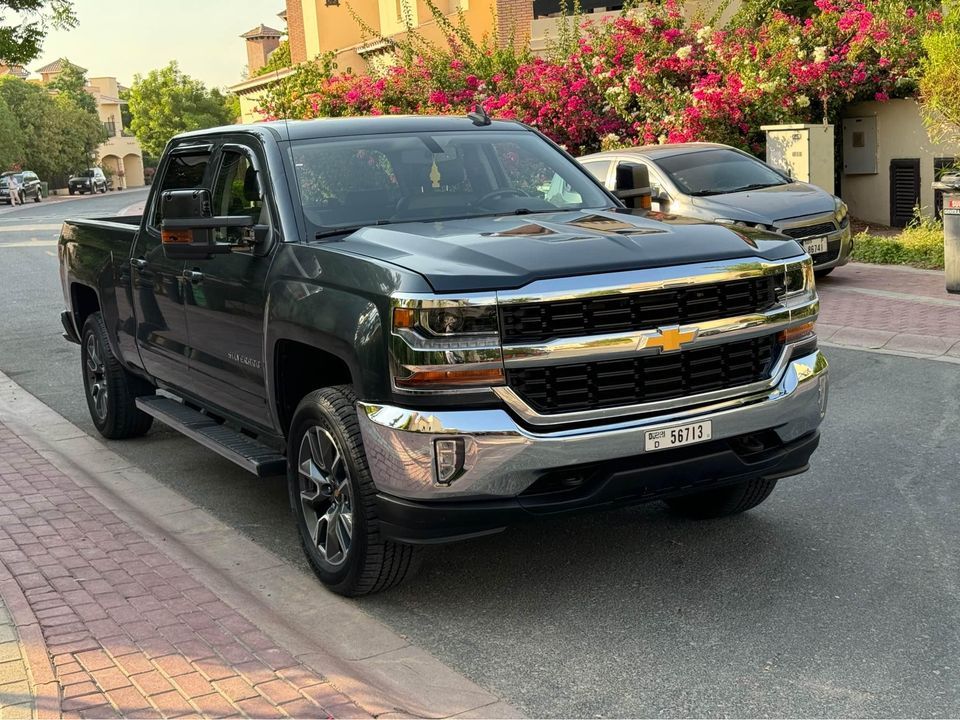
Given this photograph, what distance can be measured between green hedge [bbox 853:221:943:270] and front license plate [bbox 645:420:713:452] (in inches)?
406

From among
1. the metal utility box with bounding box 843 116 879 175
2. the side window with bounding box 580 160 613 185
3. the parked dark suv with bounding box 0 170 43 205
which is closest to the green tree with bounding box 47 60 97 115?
the parked dark suv with bounding box 0 170 43 205

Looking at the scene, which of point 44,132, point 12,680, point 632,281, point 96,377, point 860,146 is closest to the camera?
point 12,680

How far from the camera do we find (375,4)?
41.1 meters

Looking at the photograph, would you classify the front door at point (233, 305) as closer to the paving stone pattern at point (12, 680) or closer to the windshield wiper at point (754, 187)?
the paving stone pattern at point (12, 680)

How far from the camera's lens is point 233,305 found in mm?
Answer: 5875

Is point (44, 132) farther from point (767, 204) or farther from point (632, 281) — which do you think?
point (632, 281)

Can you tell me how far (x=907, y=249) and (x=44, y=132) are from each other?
86457 mm

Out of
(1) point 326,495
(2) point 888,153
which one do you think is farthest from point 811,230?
(1) point 326,495

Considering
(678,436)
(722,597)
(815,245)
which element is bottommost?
(722,597)

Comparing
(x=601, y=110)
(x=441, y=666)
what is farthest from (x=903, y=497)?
(x=601, y=110)

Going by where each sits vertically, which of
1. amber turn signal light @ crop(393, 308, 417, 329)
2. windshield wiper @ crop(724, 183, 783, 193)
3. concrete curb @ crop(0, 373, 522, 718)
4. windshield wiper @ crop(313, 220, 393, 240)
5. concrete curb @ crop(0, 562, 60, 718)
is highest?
windshield wiper @ crop(313, 220, 393, 240)

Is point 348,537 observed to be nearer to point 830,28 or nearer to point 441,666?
point 441,666

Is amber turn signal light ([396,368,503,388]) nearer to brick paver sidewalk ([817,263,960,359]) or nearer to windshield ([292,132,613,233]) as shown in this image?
windshield ([292,132,613,233])

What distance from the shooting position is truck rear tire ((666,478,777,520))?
5.87m
